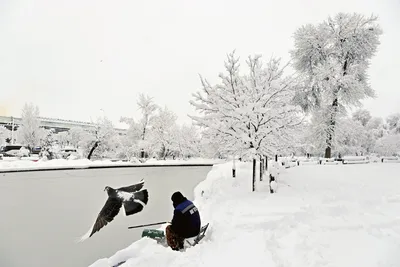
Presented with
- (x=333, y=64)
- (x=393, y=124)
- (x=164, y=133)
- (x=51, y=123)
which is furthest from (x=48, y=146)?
(x=393, y=124)

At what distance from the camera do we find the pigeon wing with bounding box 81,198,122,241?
11286 millimetres

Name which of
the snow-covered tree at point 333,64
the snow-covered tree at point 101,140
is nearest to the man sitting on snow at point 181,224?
the snow-covered tree at point 333,64

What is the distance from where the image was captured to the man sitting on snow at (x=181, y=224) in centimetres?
448

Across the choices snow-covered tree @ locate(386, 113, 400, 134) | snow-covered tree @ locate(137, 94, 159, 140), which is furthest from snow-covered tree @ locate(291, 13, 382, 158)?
snow-covered tree @ locate(137, 94, 159, 140)

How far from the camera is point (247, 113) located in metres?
8.66

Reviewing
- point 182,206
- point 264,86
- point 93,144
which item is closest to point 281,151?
point 264,86

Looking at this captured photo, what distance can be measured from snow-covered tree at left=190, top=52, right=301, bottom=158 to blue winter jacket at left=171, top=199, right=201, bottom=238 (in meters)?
4.29

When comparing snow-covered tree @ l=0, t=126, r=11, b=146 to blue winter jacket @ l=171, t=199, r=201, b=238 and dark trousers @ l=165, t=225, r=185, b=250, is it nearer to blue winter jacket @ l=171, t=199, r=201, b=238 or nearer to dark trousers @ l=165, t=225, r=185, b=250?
dark trousers @ l=165, t=225, r=185, b=250

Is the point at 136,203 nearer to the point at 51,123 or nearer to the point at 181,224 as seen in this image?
the point at 181,224

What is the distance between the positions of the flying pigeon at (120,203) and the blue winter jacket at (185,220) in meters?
7.89

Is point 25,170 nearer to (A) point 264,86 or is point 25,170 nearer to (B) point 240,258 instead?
(A) point 264,86

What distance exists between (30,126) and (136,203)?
3049 cm

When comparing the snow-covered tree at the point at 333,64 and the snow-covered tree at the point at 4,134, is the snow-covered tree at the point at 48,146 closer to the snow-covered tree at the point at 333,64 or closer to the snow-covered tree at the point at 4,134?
the snow-covered tree at the point at 4,134

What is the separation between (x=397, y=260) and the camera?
10.7 ft
